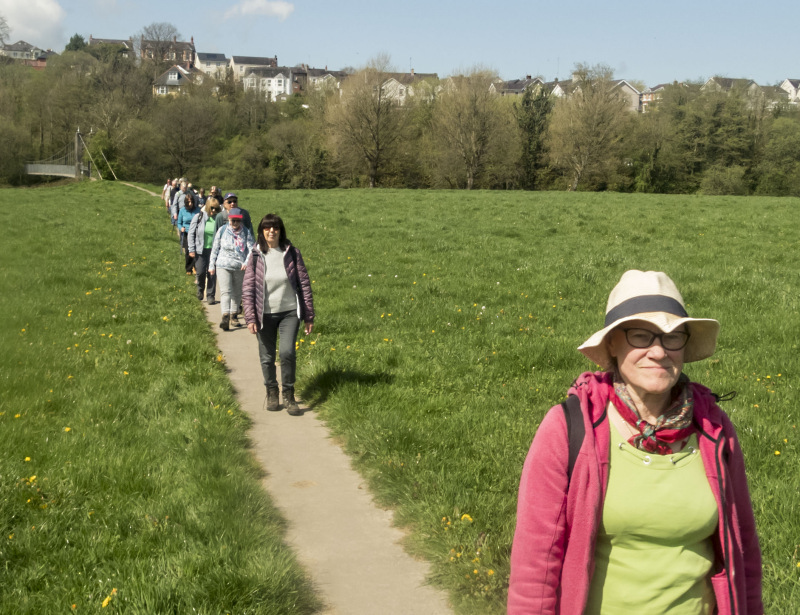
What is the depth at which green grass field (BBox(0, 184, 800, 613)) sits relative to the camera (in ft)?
14.5

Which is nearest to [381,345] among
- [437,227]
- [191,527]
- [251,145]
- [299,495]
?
[299,495]

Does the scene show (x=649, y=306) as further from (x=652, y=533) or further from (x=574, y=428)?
(x=652, y=533)

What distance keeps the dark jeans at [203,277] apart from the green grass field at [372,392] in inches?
18.9

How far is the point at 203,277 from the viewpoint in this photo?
542 inches

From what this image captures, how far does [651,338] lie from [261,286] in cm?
562

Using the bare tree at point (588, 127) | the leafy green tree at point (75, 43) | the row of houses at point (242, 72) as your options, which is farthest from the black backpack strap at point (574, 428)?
the leafy green tree at point (75, 43)

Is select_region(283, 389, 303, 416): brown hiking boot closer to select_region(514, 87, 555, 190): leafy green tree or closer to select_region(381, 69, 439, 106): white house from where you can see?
select_region(514, 87, 555, 190): leafy green tree

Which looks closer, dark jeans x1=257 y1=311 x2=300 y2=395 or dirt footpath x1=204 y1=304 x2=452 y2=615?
dirt footpath x1=204 y1=304 x2=452 y2=615

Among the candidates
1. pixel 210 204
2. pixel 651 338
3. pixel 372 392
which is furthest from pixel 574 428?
pixel 210 204

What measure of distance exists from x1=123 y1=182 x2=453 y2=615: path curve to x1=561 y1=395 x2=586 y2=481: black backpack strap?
206 centimetres

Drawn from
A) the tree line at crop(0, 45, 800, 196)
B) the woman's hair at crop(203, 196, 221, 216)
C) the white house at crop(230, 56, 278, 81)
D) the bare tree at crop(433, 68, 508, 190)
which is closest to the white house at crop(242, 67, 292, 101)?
the white house at crop(230, 56, 278, 81)

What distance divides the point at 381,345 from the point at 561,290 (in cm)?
448

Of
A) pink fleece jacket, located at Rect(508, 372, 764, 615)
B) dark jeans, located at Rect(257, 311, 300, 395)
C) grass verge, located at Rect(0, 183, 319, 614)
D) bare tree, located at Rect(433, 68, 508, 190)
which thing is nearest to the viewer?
pink fleece jacket, located at Rect(508, 372, 764, 615)

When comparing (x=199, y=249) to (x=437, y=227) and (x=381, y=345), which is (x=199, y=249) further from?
(x=437, y=227)
